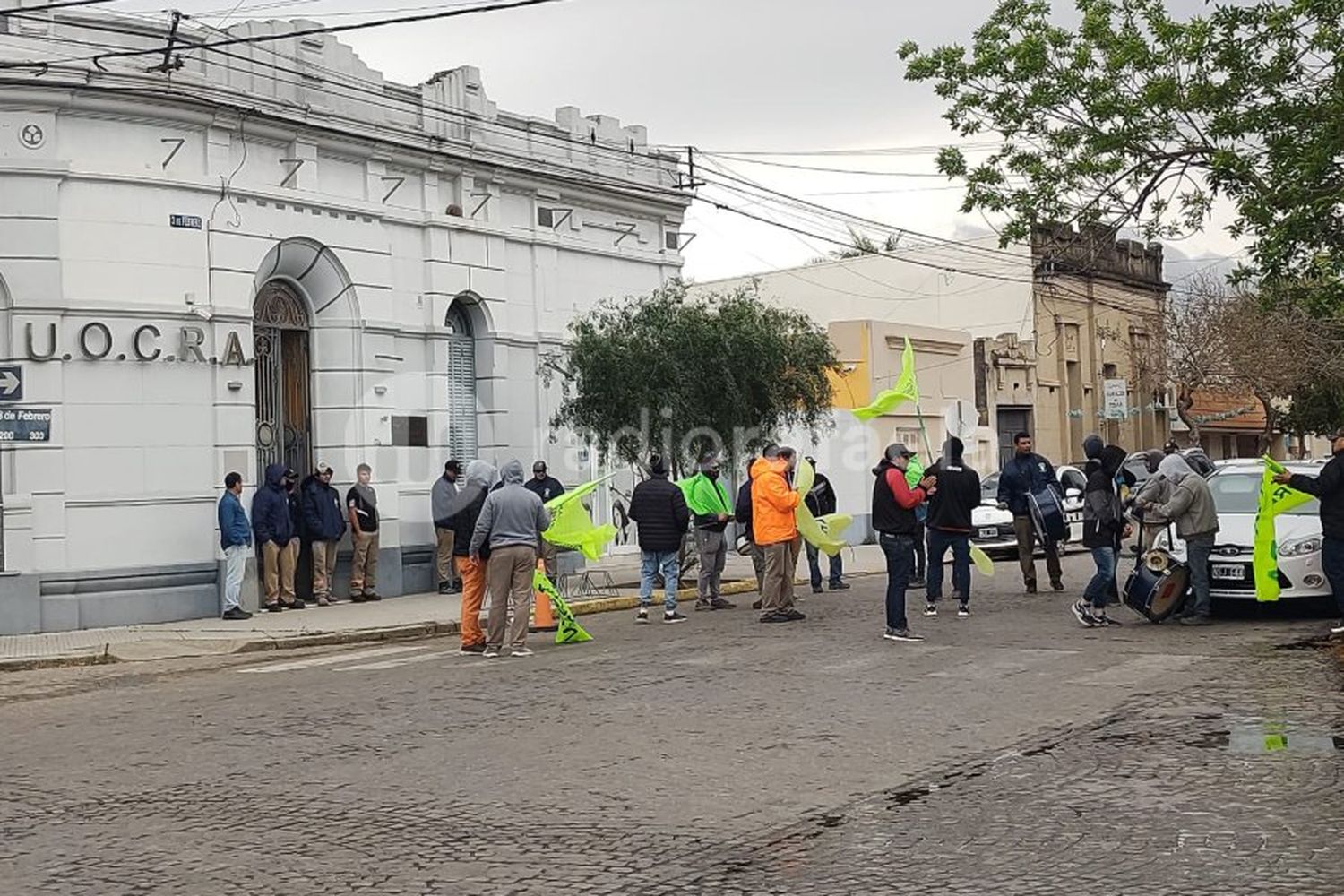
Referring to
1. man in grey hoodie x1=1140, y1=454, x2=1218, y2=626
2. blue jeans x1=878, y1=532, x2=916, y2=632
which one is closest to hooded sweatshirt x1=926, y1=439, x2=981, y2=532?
blue jeans x1=878, y1=532, x2=916, y2=632

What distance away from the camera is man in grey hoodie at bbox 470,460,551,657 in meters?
14.9

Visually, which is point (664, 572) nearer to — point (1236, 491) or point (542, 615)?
point (542, 615)

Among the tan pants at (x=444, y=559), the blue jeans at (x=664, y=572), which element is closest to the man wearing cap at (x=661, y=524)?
the blue jeans at (x=664, y=572)

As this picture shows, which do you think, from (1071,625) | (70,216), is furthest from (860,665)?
(70,216)

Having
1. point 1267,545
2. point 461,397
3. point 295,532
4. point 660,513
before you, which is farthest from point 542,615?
point 461,397

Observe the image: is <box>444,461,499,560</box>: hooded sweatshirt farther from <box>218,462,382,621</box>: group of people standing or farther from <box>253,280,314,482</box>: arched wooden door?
<box>253,280,314,482</box>: arched wooden door

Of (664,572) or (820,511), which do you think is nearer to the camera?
(664,572)

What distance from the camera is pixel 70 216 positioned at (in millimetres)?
18516

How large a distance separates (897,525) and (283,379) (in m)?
9.72

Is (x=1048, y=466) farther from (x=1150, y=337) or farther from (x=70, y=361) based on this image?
(x=1150, y=337)

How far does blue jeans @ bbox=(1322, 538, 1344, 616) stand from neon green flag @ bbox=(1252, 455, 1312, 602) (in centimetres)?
120

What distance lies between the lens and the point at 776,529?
1662 centimetres

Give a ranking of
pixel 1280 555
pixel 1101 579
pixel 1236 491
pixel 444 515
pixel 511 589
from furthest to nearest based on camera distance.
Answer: pixel 444 515 < pixel 1236 491 < pixel 1101 579 < pixel 1280 555 < pixel 511 589

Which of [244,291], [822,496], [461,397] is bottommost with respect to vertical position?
[822,496]
